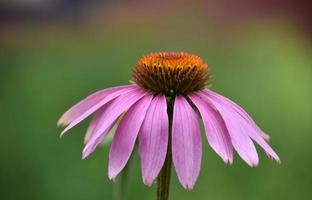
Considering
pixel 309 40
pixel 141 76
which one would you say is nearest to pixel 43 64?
pixel 309 40

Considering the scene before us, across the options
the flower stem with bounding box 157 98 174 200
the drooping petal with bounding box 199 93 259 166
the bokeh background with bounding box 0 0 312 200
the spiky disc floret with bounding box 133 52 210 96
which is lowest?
the bokeh background with bounding box 0 0 312 200

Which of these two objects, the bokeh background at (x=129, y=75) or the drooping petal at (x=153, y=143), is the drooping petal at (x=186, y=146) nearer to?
the drooping petal at (x=153, y=143)

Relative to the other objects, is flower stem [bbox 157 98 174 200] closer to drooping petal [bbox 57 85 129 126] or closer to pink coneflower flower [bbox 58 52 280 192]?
pink coneflower flower [bbox 58 52 280 192]

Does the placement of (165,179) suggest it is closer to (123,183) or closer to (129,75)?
(123,183)

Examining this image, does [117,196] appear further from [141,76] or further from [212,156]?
[212,156]

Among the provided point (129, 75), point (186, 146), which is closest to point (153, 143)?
point (186, 146)

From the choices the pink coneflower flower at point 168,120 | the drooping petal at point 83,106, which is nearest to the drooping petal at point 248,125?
the pink coneflower flower at point 168,120

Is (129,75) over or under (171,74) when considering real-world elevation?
under

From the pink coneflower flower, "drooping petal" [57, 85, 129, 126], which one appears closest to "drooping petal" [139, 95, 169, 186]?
the pink coneflower flower
